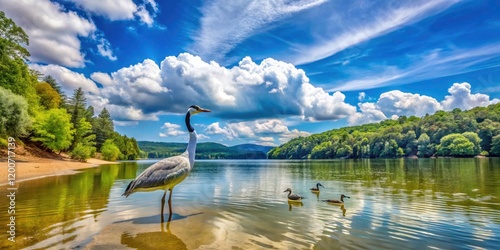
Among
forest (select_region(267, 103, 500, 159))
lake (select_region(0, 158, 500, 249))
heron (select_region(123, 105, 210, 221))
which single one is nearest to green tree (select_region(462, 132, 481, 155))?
forest (select_region(267, 103, 500, 159))

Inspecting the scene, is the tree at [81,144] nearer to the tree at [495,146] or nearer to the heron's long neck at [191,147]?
the heron's long neck at [191,147]

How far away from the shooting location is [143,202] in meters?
15.0

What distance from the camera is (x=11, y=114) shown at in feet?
113

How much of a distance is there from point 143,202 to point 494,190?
77.9 ft

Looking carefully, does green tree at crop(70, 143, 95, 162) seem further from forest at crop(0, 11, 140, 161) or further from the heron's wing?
the heron's wing

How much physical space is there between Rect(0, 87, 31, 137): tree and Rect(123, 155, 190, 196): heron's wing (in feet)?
111

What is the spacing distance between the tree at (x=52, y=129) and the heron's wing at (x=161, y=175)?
55743mm

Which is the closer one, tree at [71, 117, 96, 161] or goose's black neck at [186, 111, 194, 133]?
goose's black neck at [186, 111, 194, 133]

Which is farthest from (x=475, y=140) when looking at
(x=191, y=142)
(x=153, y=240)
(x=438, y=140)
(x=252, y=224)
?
(x=153, y=240)

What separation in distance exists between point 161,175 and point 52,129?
5863 cm

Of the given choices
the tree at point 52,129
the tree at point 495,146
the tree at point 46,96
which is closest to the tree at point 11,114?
the tree at point 52,129

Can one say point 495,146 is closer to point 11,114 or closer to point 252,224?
point 252,224

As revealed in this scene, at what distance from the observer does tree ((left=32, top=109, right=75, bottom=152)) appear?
54719 mm

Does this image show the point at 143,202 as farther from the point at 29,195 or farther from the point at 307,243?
the point at 307,243
